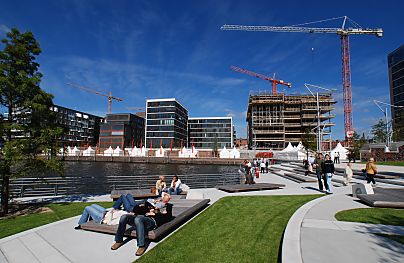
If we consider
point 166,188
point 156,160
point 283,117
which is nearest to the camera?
point 166,188

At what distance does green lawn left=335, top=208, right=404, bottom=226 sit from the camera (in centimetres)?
641

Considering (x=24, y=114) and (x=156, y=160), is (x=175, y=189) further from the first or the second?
(x=156, y=160)

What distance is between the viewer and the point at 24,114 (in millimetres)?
10016

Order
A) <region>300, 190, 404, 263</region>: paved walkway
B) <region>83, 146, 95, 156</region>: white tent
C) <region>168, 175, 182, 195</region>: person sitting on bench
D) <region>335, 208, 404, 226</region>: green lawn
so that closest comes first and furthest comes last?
<region>300, 190, 404, 263</region>: paved walkway
<region>335, 208, 404, 226</region>: green lawn
<region>168, 175, 182, 195</region>: person sitting on bench
<region>83, 146, 95, 156</region>: white tent

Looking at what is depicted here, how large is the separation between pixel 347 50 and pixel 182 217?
107 metres

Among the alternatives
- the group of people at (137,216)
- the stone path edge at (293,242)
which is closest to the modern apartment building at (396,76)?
the stone path edge at (293,242)

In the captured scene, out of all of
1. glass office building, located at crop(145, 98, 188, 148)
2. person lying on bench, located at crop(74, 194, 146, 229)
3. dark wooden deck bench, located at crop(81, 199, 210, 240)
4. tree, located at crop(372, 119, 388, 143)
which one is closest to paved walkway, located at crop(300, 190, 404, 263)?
dark wooden deck bench, located at crop(81, 199, 210, 240)

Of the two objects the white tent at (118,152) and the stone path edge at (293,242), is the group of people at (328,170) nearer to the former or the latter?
the stone path edge at (293,242)

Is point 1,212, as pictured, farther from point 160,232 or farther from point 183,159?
point 183,159

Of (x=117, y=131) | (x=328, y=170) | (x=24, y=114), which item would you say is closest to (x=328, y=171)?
(x=328, y=170)

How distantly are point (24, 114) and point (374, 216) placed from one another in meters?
13.5

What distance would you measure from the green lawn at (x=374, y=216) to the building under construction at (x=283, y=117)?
92955 millimetres

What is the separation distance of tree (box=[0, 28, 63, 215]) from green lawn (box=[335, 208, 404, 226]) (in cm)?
1122

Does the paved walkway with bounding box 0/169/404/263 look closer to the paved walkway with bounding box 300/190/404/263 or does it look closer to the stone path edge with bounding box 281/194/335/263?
the paved walkway with bounding box 300/190/404/263
